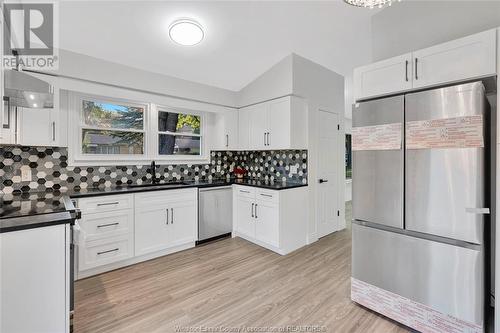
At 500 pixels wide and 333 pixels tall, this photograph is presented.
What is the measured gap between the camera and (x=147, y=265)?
2.86m

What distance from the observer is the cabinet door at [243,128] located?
395cm

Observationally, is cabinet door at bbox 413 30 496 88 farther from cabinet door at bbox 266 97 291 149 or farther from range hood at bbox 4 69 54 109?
range hood at bbox 4 69 54 109

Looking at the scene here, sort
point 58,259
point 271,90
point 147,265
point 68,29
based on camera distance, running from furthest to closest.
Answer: point 271,90
point 147,265
point 68,29
point 58,259

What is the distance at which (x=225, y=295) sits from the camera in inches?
88.4

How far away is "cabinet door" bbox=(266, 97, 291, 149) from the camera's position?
3.30m

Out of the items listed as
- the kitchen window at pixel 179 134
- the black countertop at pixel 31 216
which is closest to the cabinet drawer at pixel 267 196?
the kitchen window at pixel 179 134

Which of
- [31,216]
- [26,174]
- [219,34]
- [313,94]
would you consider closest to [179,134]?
[219,34]

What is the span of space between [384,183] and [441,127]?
54cm

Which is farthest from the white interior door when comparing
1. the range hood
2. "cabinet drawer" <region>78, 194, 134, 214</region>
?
the range hood

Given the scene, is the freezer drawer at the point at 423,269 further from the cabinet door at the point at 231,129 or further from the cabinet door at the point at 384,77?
the cabinet door at the point at 231,129

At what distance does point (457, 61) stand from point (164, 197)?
10.3 feet

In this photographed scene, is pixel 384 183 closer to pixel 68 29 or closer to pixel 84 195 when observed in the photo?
pixel 84 195

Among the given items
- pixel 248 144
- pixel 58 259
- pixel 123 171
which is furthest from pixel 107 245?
pixel 248 144

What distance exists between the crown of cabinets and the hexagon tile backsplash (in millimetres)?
1624
